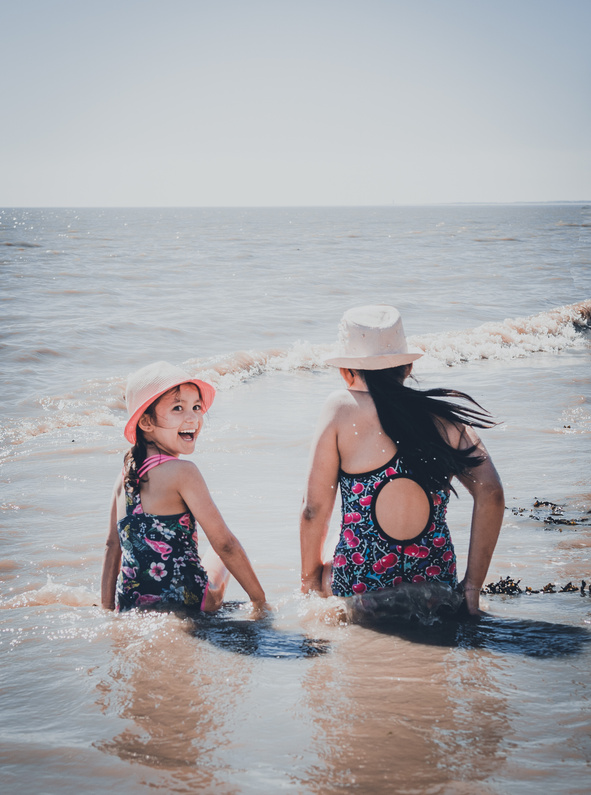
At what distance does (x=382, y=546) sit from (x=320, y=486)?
361mm

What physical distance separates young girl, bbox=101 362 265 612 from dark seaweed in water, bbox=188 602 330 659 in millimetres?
113

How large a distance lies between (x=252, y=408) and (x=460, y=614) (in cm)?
598

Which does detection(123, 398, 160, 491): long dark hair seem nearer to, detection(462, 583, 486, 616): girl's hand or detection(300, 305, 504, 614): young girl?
detection(300, 305, 504, 614): young girl

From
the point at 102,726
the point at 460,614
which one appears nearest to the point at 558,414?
the point at 460,614

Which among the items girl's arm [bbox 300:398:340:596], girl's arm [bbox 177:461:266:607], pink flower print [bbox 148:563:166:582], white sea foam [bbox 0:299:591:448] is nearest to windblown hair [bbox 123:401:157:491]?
girl's arm [bbox 177:461:266:607]

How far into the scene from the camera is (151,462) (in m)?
2.95

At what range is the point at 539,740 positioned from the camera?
199 cm

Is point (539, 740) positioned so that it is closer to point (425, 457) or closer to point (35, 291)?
point (425, 457)

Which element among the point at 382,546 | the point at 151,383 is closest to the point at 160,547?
the point at 151,383

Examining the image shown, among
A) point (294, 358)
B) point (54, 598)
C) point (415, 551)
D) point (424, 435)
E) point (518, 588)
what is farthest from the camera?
point (294, 358)

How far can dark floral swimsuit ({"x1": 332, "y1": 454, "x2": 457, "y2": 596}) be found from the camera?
2852mm

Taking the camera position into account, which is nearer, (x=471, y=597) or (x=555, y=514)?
(x=471, y=597)

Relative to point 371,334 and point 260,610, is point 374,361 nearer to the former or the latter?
point 371,334

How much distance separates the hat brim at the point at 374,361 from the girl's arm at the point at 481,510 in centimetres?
39
